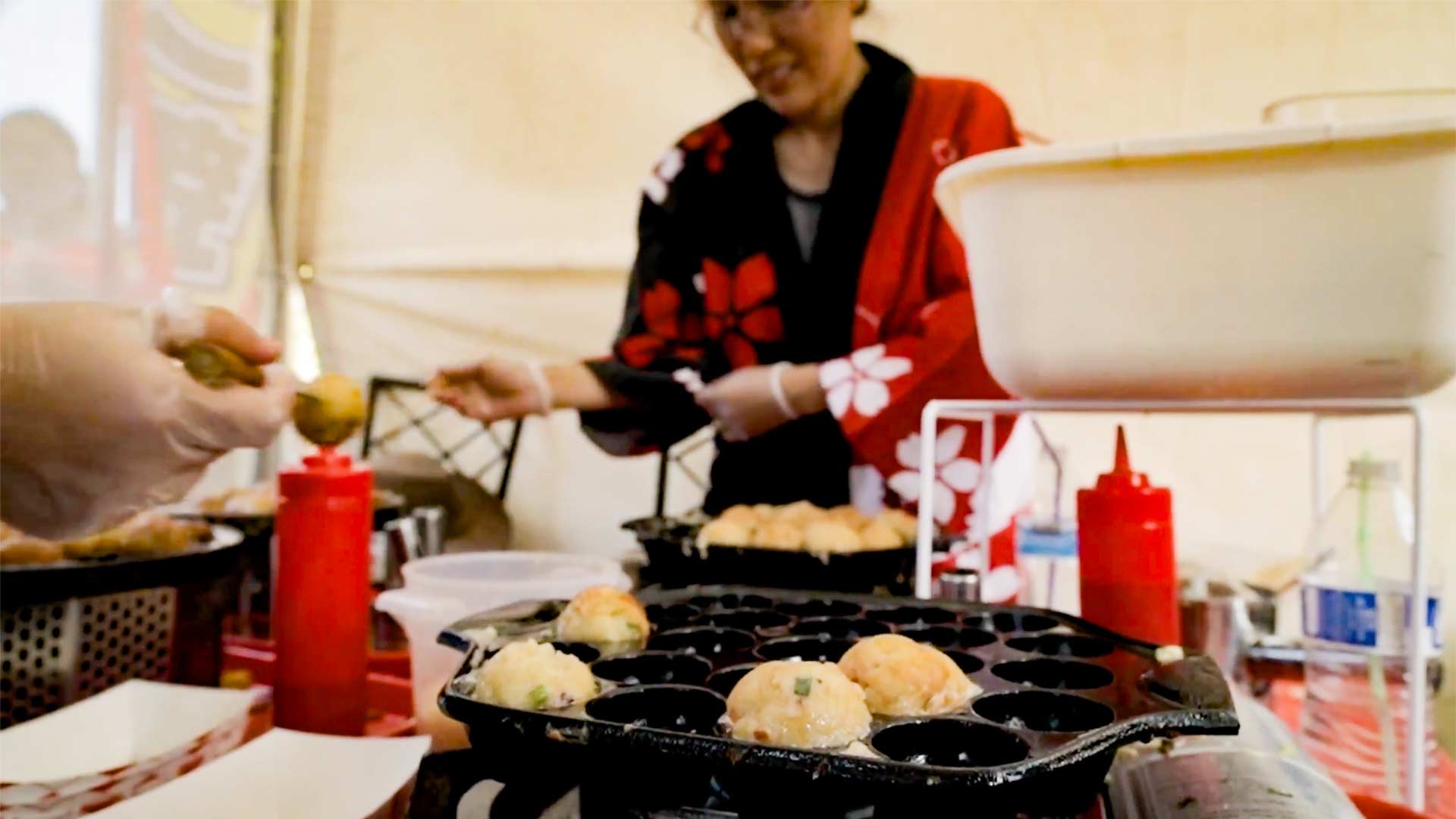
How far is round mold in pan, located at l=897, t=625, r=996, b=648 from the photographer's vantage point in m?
0.55

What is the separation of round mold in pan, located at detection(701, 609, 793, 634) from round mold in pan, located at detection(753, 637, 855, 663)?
0.12 feet

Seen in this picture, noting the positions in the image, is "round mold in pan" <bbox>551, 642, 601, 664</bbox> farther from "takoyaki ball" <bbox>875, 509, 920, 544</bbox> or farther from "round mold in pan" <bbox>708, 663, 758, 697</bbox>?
"takoyaki ball" <bbox>875, 509, 920, 544</bbox>

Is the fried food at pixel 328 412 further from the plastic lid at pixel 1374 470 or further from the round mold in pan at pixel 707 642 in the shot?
the plastic lid at pixel 1374 470

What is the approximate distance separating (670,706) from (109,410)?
13.4 inches

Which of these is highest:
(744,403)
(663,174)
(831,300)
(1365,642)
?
(663,174)

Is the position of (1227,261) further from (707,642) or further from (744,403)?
(744,403)

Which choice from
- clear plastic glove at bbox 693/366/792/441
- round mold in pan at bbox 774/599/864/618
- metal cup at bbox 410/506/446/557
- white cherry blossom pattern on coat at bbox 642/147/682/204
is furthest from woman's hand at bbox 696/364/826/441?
metal cup at bbox 410/506/446/557

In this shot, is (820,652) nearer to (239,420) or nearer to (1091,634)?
(1091,634)

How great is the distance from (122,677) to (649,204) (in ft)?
2.91

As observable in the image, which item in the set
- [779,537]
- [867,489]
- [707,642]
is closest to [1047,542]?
[867,489]

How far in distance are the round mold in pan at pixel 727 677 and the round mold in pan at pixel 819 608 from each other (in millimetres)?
135

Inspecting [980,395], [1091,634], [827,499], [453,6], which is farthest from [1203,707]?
[827,499]

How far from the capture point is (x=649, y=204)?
134 cm

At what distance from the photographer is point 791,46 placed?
111 centimetres
